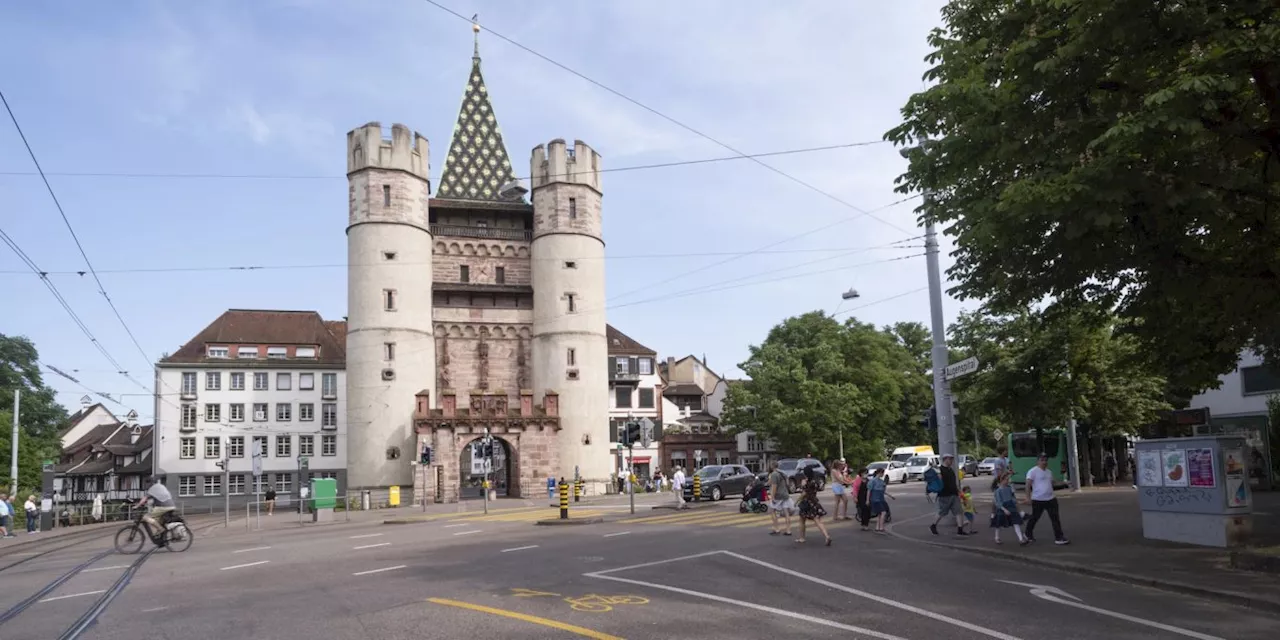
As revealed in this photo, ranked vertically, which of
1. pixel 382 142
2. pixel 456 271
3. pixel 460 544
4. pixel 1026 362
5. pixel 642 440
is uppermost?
pixel 382 142

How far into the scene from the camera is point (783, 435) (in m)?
62.0

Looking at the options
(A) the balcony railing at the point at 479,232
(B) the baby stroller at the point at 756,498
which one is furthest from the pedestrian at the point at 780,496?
(A) the balcony railing at the point at 479,232

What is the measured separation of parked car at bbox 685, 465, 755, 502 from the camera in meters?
37.4

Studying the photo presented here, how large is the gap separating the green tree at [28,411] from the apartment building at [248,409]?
24.5 ft

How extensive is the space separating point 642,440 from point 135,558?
566 inches

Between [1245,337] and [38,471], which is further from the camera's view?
[38,471]

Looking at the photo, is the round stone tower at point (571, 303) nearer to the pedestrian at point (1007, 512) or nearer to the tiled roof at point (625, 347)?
the tiled roof at point (625, 347)

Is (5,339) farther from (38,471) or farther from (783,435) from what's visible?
(783,435)

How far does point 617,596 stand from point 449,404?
39.7m

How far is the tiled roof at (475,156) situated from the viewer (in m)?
57.9

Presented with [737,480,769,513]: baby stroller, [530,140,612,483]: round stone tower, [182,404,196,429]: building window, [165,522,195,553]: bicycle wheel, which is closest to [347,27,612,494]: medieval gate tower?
[530,140,612,483]: round stone tower

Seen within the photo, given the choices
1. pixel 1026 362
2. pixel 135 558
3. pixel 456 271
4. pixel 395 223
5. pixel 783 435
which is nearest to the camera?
pixel 135 558

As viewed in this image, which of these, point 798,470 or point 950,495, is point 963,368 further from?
point 798,470

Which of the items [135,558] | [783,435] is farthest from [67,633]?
[783,435]
